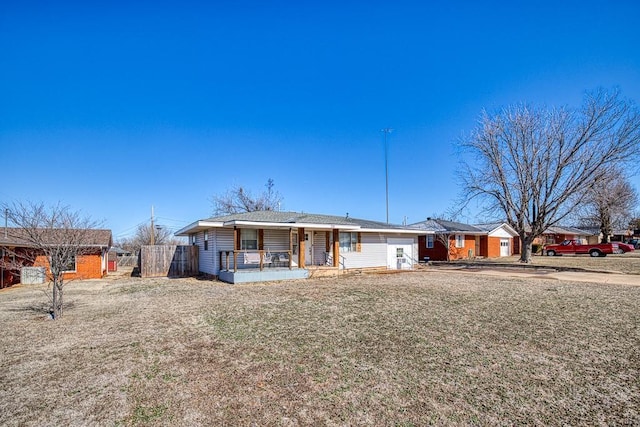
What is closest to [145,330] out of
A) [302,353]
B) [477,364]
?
[302,353]

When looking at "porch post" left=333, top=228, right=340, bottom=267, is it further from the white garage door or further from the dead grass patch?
the dead grass patch

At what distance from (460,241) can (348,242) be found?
623 inches

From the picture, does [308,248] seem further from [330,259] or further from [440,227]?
[440,227]

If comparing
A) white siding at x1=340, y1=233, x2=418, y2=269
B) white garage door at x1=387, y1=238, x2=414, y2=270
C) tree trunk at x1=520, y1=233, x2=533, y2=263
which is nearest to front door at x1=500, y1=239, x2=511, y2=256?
tree trunk at x1=520, y1=233, x2=533, y2=263

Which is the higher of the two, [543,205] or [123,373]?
[543,205]

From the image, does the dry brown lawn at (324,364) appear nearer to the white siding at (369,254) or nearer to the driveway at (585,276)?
the driveway at (585,276)

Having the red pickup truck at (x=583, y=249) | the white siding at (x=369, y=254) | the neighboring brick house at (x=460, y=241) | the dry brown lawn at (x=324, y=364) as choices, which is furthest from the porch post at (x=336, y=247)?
the red pickup truck at (x=583, y=249)

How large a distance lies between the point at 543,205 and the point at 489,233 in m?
9.74


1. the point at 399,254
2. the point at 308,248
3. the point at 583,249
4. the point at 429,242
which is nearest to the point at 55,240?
the point at 308,248

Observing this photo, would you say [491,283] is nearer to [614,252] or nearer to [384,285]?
[384,285]

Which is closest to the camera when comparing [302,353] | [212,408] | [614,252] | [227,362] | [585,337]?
[212,408]

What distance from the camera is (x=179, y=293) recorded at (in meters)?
11.4

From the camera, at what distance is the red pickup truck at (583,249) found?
102 ft

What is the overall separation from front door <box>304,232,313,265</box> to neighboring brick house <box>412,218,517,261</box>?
1244 cm
